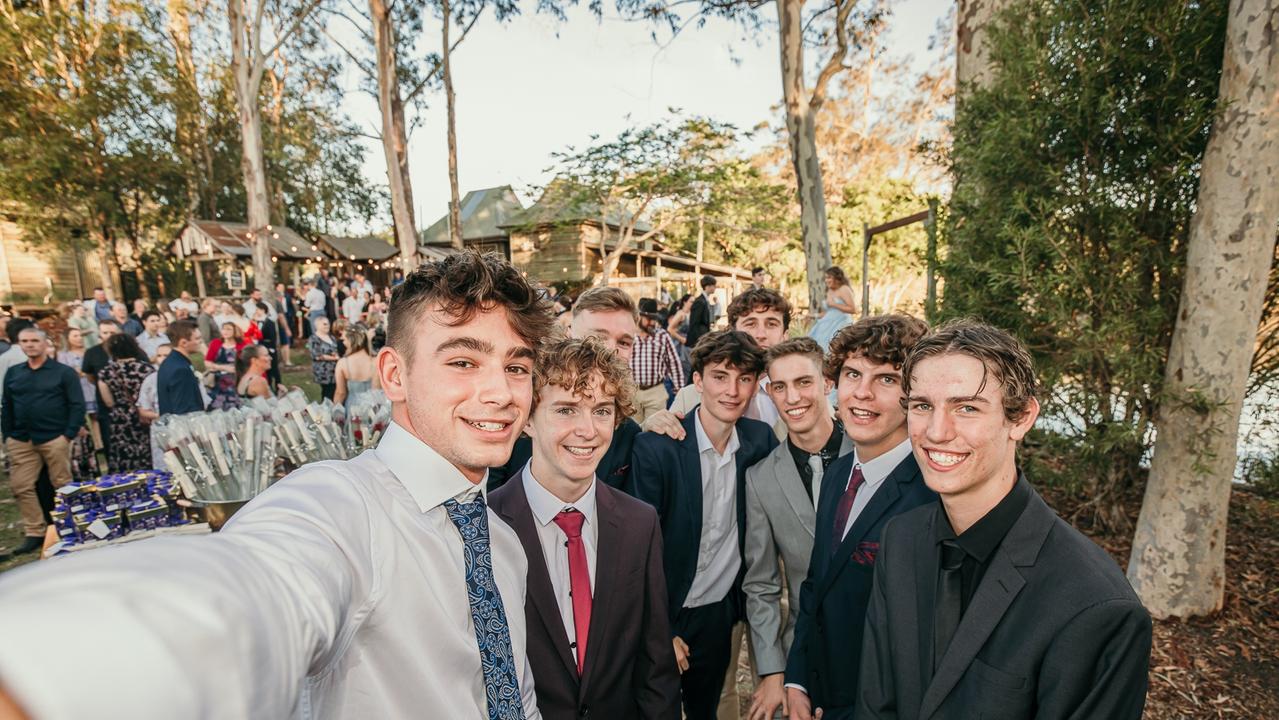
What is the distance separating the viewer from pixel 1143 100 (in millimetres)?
3898

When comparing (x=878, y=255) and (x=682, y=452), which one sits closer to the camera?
(x=682, y=452)

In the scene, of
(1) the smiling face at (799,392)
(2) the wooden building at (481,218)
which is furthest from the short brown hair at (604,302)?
(2) the wooden building at (481,218)

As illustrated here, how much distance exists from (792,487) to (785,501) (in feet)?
0.25

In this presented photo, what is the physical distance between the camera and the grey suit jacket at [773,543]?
2781 mm

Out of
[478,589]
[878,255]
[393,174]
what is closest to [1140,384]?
[478,589]

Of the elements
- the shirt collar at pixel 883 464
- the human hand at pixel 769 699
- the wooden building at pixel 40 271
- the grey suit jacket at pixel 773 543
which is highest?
the wooden building at pixel 40 271

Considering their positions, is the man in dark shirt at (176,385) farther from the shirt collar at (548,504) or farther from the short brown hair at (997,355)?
the short brown hair at (997,355)

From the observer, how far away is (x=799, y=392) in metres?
2.97

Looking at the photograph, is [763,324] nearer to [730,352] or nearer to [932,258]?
[730,352]

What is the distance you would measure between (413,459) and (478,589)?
13.7 inches

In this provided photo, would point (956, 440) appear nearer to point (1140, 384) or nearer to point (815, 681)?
point (815, 681)

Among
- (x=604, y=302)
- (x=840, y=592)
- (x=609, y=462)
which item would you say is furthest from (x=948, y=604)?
(x=604, y=302)

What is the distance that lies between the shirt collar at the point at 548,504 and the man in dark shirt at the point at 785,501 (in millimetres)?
984

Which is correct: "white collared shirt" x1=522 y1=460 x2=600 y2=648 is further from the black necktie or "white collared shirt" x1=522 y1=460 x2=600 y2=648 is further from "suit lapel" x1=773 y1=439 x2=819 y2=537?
the black necktie
